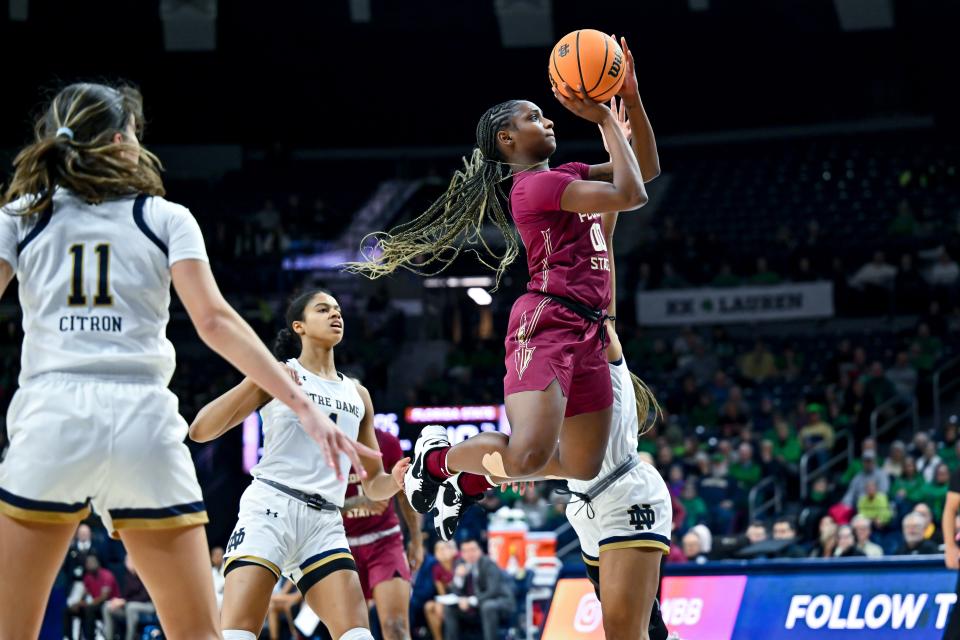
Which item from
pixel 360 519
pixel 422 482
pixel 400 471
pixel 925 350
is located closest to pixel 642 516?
pixel 422 482

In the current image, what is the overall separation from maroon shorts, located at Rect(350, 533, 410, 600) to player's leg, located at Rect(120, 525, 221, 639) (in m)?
3.72

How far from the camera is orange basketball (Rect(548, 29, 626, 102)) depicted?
18.5ft

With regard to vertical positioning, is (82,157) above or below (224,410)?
above

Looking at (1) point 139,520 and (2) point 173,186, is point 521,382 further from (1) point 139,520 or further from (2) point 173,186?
(2) point 173,186

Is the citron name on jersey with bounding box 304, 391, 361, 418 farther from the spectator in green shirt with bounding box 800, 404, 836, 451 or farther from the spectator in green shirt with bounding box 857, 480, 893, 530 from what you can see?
the spectator in green shirt with bounding box 800, 404, 836, 451

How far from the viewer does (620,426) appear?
586 cm

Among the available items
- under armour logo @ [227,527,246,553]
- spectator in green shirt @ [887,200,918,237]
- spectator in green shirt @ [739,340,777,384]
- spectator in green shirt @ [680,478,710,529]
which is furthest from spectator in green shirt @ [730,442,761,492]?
under armour logo @ [227,527,246,553]

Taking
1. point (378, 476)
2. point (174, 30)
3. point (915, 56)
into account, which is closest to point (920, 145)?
point (915, 56)

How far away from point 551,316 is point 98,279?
99.0 inches

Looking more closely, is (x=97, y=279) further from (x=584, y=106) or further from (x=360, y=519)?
(x=360, y=519)

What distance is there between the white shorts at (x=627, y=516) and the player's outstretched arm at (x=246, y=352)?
231cm

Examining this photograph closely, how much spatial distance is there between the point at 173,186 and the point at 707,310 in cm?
1194

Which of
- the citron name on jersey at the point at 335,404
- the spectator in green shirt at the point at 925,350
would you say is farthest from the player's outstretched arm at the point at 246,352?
the spectator in green shirt at the point at 925,350

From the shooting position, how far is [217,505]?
2073 cm
